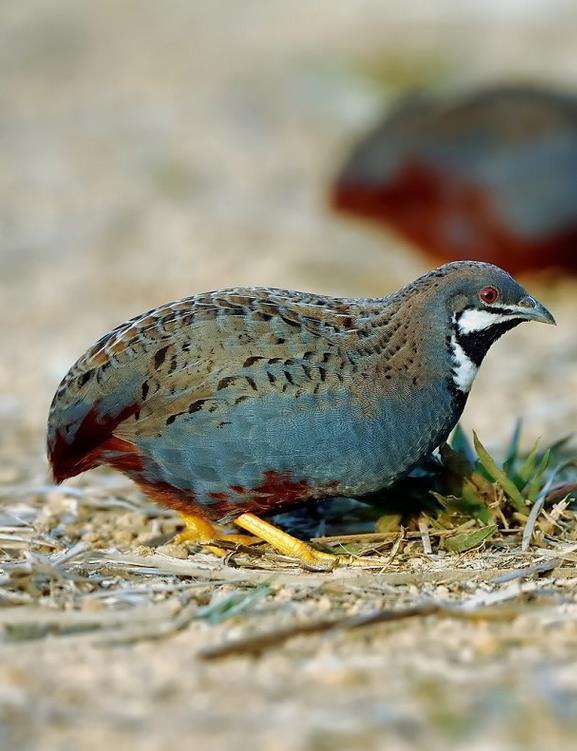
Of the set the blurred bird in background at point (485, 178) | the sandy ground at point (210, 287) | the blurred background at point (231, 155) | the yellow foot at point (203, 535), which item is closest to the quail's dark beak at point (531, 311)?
the sandy ground at point (210, 287)

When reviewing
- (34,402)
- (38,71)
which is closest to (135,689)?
(34,402)

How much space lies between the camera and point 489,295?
474 centimetres

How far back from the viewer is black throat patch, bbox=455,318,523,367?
4.78 m

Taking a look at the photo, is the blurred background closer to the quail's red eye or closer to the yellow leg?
the yellow leg

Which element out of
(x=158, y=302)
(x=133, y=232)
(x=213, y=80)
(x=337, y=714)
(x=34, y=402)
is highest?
(x=213, y=80)

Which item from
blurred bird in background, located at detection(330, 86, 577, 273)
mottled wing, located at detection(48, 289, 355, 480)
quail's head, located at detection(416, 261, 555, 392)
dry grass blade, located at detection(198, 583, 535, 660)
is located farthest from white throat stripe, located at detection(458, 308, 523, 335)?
blurred bird in background, located at detection(330, 86, 577, 273)

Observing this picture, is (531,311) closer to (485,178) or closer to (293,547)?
(293,547)

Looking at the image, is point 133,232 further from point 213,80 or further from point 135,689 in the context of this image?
point 135,689

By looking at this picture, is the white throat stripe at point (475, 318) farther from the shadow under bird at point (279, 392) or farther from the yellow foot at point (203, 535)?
the yellow foot at point (203, 535)

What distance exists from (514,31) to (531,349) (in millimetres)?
8374

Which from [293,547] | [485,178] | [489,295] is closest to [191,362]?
[293,547]

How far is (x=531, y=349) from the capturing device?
8664mm

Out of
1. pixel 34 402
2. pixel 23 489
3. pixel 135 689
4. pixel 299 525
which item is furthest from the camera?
pixel 34 402

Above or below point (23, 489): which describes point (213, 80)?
above
